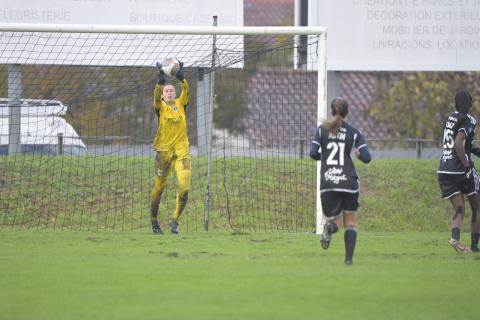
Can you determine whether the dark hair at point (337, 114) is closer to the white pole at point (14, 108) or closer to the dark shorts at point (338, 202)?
the dark shorts at point (338, 202)

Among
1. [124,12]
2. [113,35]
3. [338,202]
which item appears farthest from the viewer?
[124,12]

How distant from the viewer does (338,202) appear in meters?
10.5

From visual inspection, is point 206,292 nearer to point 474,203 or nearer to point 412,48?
point 474,203

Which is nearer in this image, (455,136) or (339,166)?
(339,166)

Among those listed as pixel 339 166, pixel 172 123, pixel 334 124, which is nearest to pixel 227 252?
pixel 339 166

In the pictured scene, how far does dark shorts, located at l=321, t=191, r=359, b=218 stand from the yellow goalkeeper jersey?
424 cm

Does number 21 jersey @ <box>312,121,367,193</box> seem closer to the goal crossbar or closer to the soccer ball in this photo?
the soccer ball

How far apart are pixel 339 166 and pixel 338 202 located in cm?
39

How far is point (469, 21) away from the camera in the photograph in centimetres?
2059

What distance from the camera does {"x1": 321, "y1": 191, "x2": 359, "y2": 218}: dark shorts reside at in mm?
10470

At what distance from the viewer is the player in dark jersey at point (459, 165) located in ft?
39.0

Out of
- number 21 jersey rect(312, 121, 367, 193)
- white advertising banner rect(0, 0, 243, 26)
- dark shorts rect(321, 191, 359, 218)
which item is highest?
white advertising banner rect(0, 0, 243, 26)

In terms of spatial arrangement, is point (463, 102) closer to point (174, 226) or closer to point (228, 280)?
point (228, 280)

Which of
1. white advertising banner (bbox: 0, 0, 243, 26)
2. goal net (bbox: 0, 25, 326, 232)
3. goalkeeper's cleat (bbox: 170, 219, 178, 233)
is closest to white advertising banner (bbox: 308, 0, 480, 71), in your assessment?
goal net (bbox: 0, 25, 326, 232)
